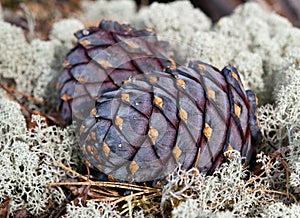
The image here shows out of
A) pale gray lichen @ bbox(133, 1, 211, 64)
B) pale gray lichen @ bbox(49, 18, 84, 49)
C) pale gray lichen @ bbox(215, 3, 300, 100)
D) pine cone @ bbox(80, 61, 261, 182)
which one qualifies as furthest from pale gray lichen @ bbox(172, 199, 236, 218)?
pale gray lichen @ bbox(49, 18, 84, 49)

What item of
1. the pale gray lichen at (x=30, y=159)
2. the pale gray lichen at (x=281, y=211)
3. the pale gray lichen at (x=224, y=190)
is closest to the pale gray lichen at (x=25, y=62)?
the pale gray lichen at (x=30, y=159)

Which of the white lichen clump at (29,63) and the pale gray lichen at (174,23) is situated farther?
the pale gray lichen at (174,23)

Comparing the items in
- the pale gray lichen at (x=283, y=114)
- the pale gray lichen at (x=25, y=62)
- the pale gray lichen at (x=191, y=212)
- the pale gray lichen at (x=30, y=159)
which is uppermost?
the pale gray lichen at (x=283, y=114)

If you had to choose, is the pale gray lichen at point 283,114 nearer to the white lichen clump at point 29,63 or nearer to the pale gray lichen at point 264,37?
the pale gray lichen at point 264,37

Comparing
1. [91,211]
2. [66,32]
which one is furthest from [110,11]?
[91,211]

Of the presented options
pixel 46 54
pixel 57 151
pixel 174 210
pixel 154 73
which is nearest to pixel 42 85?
pixel 46 54

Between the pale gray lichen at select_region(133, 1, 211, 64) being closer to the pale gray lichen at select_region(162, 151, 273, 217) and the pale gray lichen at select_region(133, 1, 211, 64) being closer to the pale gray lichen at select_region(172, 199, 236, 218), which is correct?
the pale gray lichen at select_region(162, 151, 273, 217)

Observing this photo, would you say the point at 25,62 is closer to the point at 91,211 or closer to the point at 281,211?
the point at 91,211
